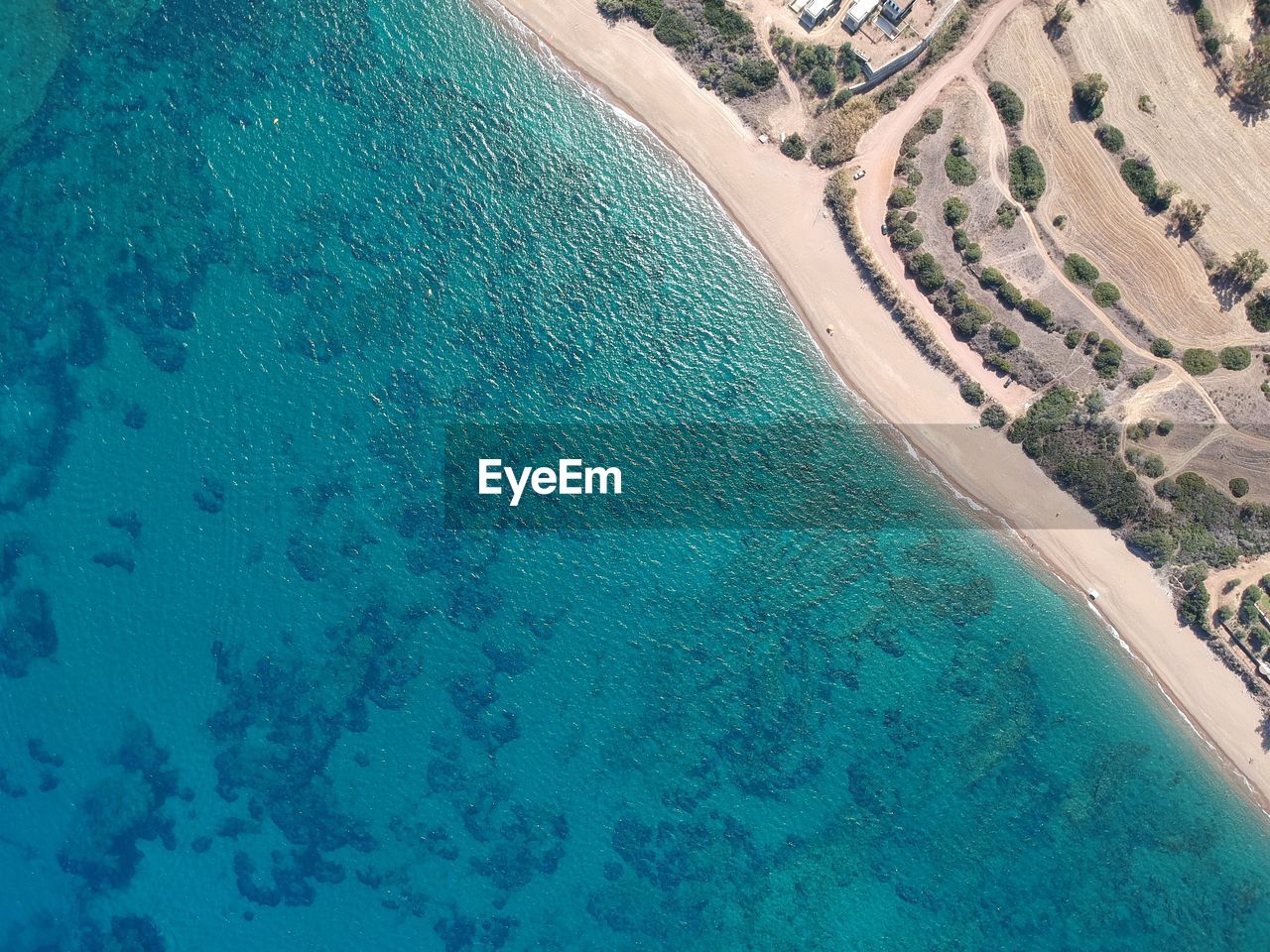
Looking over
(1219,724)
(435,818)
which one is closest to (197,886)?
(435,818)

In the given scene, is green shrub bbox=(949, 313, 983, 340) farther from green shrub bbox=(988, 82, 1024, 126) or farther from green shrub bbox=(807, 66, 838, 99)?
green shrub bbox=(807, 66, 838, 99)

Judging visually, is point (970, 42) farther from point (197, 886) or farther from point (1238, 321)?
point (197, 886)

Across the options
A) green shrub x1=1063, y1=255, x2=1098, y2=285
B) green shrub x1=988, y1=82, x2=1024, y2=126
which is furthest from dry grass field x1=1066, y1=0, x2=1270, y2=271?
green shrub x1=1063, y1=255, x2=1098, y2=285

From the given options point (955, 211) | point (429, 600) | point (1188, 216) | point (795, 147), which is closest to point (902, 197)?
point (955, 211)

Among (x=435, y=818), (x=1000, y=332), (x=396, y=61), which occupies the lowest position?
(x=435, y=818)

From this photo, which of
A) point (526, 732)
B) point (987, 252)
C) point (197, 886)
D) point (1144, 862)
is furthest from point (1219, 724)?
point (197, 886)

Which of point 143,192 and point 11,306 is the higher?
point 143,192

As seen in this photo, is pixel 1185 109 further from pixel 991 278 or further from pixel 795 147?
pixel 795 147
